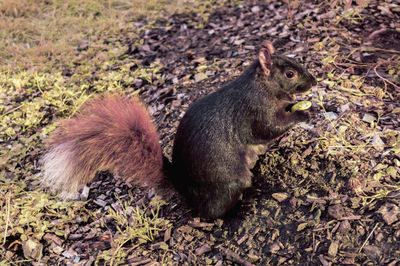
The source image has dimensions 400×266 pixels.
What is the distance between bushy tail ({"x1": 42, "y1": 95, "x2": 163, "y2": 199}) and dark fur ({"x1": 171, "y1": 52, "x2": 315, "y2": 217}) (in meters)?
0.20

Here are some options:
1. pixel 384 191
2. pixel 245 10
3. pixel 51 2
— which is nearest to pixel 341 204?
pixel 384 191

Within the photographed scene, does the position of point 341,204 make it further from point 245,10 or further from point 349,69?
point 245,10

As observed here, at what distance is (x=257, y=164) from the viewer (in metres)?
3.40

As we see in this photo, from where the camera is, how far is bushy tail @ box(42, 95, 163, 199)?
3.02 meters

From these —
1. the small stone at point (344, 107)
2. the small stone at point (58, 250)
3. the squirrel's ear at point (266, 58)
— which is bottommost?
the small stone at point (58, 250)

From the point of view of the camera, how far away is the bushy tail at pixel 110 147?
3020 mm

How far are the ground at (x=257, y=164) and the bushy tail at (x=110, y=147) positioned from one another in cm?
31

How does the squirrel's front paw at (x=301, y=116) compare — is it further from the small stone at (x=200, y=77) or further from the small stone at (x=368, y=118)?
the small stone at (x=200, y=77)

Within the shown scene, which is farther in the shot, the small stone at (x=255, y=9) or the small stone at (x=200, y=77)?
the small stone at (x=255, y=9)

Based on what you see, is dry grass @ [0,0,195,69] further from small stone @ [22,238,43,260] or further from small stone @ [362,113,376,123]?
small stone @ [362,113,376,123]

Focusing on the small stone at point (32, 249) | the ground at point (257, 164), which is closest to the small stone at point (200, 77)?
the ground at point (257, 164)

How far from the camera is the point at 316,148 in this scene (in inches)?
130

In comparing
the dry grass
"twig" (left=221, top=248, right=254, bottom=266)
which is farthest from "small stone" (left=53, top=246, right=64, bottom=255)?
the dry grass

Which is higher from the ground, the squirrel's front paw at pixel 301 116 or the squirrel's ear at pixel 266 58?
the squirrel's ear at pixel 266 58
